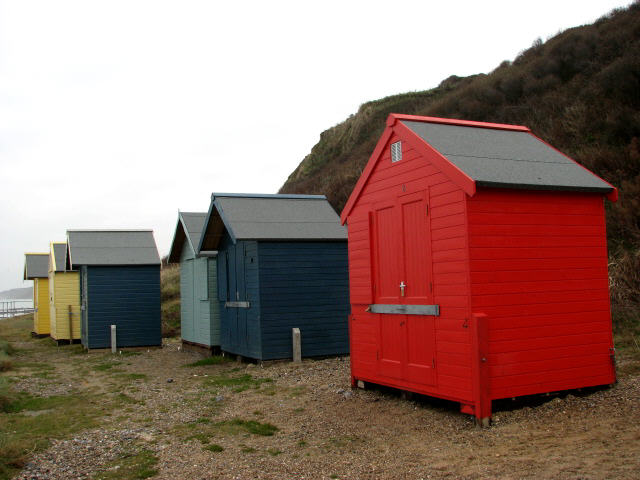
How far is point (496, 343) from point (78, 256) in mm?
17123

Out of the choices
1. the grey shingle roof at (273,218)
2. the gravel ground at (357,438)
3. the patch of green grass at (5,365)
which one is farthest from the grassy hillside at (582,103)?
the patch of green grass at (5,365)

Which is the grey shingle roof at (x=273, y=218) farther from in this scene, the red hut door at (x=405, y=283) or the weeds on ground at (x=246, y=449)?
the weeds on ground at (x=246, y=449)

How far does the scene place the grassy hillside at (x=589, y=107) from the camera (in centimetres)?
1548

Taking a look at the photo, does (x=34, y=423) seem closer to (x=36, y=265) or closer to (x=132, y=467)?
(x=132, y=467)

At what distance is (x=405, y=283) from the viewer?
934 centimetres

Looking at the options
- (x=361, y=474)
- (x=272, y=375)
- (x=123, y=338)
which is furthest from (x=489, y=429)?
(x=123, y=338)

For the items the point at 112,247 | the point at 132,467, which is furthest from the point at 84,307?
the point at 132,467

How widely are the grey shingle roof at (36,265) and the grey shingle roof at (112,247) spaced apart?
9263 mm

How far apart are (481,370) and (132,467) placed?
4.10m

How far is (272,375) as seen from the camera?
13.3 m

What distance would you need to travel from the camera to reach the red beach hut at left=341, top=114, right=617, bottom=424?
26.3ft

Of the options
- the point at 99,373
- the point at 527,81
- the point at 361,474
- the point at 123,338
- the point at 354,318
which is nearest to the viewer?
the point at 361,474

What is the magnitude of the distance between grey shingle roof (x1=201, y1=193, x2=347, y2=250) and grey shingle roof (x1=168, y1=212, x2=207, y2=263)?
4.36ft

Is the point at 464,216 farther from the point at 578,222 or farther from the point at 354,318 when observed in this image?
the point at 354,318
